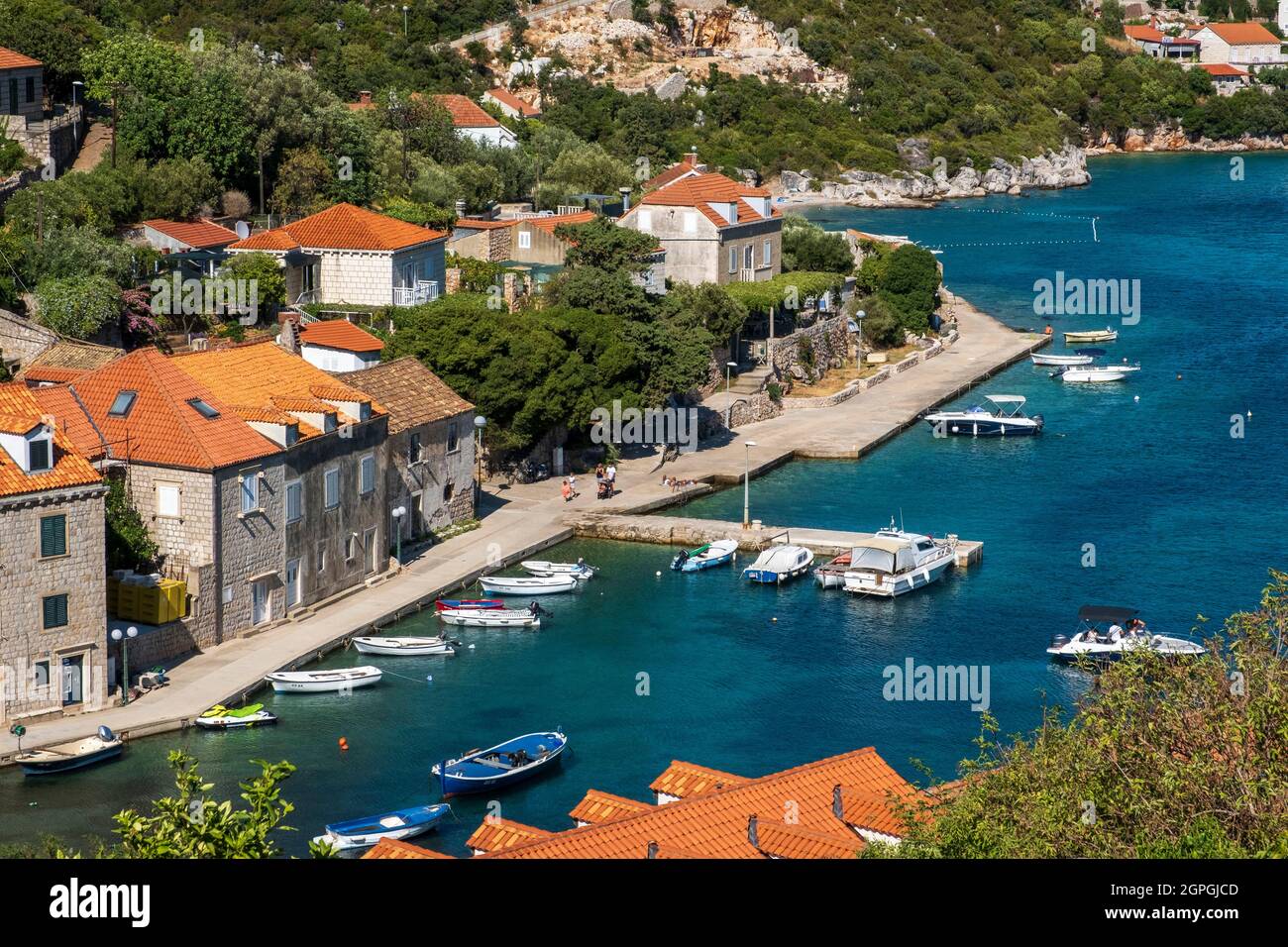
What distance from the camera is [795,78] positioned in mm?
184375

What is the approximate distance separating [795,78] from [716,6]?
1144 centimetres

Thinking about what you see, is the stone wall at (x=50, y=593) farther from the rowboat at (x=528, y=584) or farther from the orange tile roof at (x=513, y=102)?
the orange tile roof at (x=513, y=102)

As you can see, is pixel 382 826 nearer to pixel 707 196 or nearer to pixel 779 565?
pixel 779 565

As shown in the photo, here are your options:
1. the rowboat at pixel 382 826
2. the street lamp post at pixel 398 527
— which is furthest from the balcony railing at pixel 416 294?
the rowboat at pixel 382 826

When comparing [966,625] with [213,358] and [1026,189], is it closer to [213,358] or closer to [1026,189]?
[213,358]

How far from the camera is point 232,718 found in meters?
46.2

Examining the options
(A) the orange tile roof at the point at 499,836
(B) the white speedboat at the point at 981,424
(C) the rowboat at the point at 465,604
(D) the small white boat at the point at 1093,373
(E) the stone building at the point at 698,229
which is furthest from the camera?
(D) the small white boat at the point at 1093,373

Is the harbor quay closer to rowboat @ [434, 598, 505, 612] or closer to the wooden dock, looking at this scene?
the wooden dock

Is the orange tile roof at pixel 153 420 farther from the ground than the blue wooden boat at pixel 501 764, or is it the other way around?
the orange tile roof at pixel 153 420

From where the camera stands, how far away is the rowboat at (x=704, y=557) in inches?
2440

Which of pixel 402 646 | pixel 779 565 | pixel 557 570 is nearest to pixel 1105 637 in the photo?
pixel 779 565

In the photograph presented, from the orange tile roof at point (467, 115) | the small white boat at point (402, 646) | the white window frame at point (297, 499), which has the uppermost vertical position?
the orange tile roof at point (467, 115)

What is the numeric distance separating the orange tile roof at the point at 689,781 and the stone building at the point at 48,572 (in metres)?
16.5
